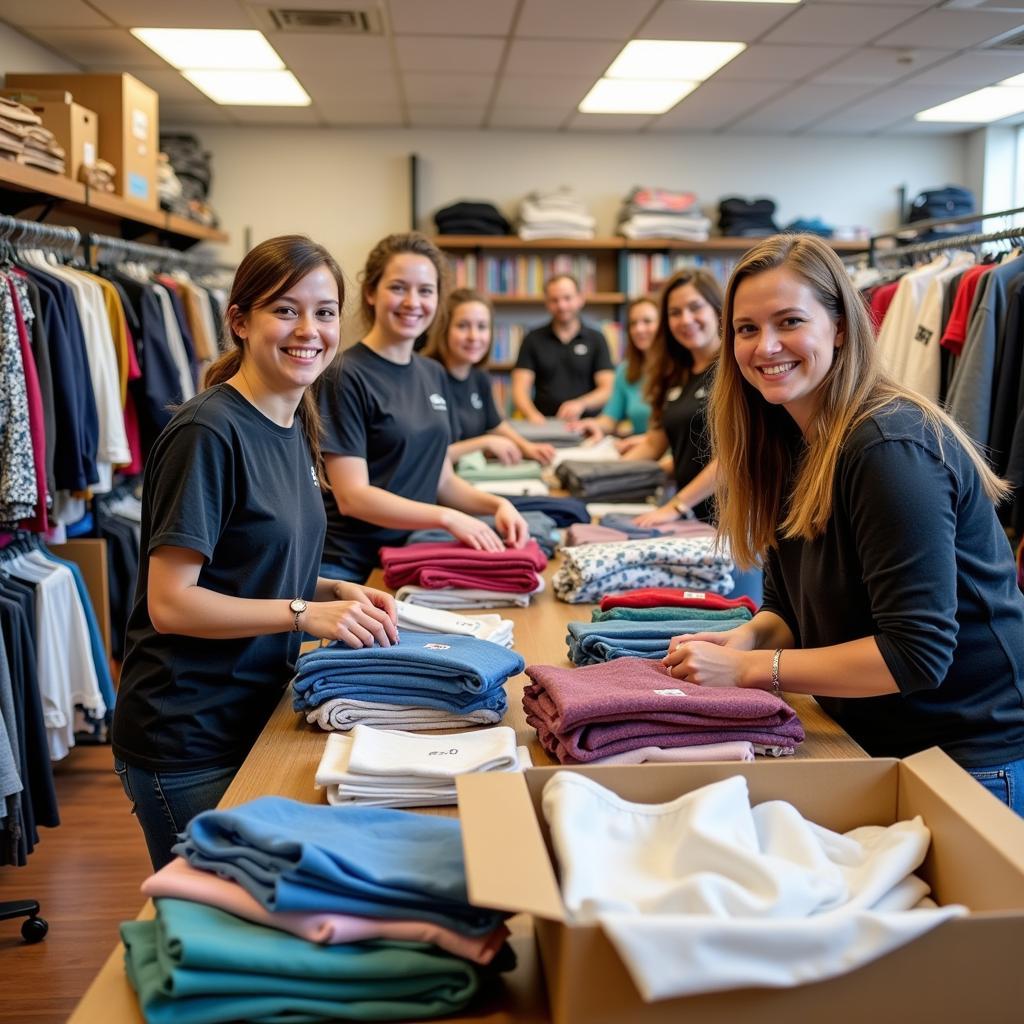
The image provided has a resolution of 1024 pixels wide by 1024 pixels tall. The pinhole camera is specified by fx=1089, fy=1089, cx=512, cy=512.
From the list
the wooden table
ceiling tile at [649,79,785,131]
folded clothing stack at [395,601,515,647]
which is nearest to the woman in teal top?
ceiling tile at [649,79,785,131]

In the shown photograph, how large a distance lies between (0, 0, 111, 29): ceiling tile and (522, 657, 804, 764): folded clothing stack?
445 cm

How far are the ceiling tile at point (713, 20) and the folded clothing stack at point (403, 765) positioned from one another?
13.6 ft

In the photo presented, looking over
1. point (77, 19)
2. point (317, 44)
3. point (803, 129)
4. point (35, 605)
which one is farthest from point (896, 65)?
point (35, 605)

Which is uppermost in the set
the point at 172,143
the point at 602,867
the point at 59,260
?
the point at 172,143

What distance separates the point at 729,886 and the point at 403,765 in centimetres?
52

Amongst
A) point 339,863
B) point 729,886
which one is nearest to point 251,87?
point 339,863

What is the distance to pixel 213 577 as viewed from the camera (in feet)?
5.24

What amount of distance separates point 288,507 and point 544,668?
0.47m

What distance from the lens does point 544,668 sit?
153cm

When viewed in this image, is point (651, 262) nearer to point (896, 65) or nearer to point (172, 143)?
point (896, 65)

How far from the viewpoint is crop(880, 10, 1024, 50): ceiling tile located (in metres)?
4.89

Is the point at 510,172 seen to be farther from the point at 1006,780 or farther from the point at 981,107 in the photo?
the point at 1006,780

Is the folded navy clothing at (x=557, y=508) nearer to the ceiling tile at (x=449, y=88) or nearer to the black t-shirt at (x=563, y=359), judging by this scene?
the black t-shirt at (x=563, y=359)

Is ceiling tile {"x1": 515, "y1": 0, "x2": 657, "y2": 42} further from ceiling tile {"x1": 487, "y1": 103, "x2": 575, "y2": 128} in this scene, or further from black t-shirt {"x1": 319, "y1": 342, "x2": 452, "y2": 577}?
black t-shirt {"x1": 319, "y1": 342, "x2": 452, "y2": 577}
